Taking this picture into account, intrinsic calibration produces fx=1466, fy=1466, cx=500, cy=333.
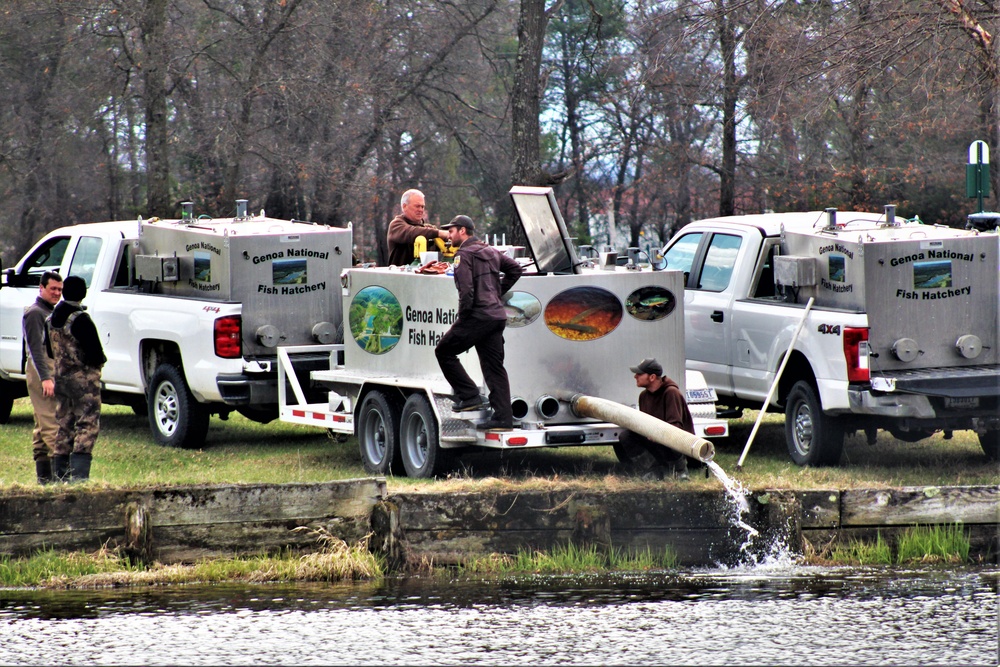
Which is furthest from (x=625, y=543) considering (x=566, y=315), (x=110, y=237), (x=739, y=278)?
(x=110, y=237)

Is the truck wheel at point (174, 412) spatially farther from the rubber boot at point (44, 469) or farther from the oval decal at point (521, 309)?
the oval decal at point (521, 309)

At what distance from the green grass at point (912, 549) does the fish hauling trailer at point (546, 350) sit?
1849mm

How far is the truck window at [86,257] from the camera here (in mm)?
14625

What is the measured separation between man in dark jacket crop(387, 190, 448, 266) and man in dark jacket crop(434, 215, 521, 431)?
210 cm

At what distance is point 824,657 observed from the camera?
677cm

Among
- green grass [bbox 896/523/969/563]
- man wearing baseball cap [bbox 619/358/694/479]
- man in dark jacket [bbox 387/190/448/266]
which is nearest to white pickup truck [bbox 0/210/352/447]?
man in dark jacket [bbox 387/190/448/266]

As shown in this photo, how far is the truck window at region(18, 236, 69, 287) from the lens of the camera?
49.5 ft

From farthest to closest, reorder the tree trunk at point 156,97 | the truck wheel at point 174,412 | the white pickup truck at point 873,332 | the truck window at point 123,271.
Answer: the tree trunk at point 156,97
the truck window at point 123,271
the truck wheel at point 174,412
the white pickup truck at point 873,332

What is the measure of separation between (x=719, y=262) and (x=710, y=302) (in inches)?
15.8

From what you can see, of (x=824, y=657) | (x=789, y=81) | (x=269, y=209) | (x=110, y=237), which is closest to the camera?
(x=824, y=657)

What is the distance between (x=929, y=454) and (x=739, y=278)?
2.29 metres

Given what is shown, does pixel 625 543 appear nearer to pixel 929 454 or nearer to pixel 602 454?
pixel 602 454

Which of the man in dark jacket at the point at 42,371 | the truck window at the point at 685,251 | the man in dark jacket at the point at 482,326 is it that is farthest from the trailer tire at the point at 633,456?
the man in dark jacket at the point at 42,371

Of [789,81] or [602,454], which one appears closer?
[602,454]
